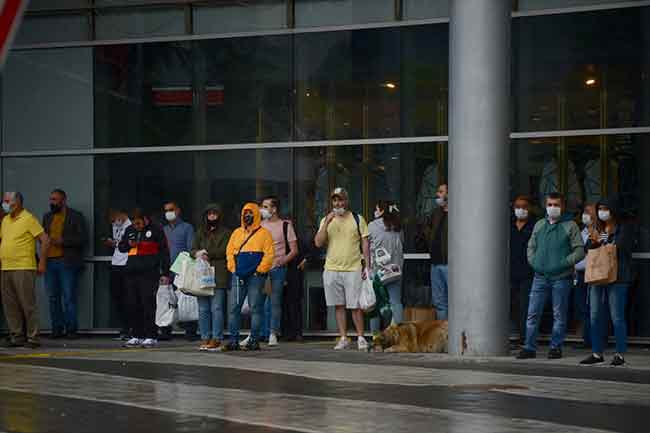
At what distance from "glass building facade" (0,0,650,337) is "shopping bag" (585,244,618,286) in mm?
2921

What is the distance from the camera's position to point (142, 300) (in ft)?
58.5

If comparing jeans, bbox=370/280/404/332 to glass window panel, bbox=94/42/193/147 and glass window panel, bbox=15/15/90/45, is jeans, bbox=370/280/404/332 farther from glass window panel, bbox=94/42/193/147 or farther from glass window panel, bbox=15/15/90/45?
glass window panel, bbox=15/15/90/45

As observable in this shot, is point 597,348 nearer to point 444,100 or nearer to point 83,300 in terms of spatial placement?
point 444,100

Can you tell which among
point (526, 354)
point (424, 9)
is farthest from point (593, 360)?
point (424, 9)

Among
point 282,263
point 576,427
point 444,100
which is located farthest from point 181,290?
point 576,427

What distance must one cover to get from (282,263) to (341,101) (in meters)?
2.77

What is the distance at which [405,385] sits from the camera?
12102 mm

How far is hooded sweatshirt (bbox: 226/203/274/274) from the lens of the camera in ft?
53.4

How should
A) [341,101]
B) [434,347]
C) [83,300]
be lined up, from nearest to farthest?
1. [434,347]
2. [341,101]
3. [83,300]

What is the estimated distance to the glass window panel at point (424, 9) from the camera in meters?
18.7

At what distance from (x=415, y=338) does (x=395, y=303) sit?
3.77ft

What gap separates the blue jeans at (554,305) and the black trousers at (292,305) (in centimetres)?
406

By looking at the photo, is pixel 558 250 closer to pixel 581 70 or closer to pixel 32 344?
pixel 581 70

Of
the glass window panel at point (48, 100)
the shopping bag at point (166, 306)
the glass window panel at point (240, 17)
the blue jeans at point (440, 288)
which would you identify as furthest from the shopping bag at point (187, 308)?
the glass window panel at point (240, 17)
